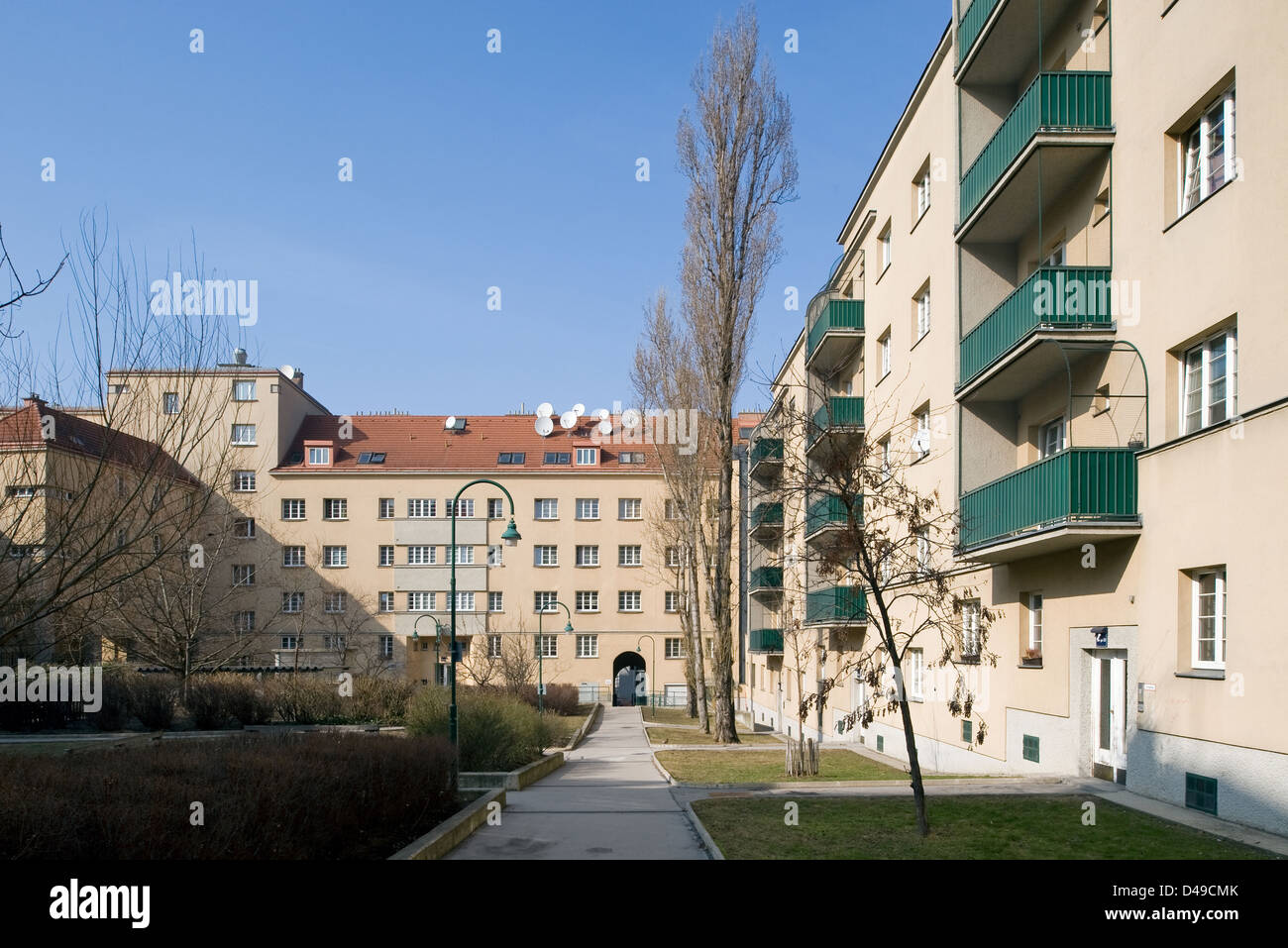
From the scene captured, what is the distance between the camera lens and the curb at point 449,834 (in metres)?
10.2

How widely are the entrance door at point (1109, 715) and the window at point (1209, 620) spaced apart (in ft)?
6.09

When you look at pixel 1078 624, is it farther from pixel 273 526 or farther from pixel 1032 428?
pixel 273 526

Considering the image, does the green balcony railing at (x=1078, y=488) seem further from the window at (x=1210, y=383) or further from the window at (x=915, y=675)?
the window at (x=915, y=675)

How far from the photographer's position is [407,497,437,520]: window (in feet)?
203

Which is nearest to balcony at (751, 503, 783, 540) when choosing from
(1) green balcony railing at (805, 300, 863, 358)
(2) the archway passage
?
(1) green balcony railing at (805, 300, 863, 358)

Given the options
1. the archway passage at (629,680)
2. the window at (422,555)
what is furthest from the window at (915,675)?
the window at (422,555)

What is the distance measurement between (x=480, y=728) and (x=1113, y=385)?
40.5 ft

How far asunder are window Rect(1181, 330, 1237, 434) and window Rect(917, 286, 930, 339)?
10363 millimetres

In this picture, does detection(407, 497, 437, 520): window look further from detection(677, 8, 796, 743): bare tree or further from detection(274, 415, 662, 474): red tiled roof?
detection(677, 8, 796, 743): bare tree

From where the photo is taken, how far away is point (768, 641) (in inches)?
1650

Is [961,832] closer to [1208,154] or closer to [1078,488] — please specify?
[1078,488]

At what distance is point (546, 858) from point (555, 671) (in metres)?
51.5

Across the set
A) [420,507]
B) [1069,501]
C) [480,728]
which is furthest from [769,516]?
[420,507]
